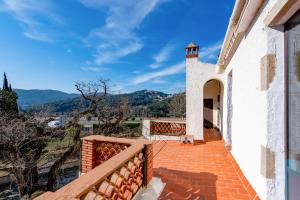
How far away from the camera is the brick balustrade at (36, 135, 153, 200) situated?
170 cm

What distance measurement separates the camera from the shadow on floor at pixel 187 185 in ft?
12.2

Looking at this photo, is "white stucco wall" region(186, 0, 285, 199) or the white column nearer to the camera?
"white stucco wall" region(186, 0, 285, 199)

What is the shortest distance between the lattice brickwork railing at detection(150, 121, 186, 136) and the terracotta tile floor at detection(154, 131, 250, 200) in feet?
13.1

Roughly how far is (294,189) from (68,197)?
9.03 feet

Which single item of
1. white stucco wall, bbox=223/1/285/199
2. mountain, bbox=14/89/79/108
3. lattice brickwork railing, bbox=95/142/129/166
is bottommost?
lattice brickwork railing, bbox=95/142/129/166

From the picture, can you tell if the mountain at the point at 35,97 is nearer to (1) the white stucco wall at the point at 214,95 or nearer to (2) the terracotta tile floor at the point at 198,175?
(1) the white stucco wall at the point at 214,95

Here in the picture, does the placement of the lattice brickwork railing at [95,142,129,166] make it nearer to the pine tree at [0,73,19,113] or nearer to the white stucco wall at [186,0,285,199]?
the white stucco wall at [186,0,285,199]

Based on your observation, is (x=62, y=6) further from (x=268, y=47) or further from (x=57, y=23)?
(x=268, y=47)

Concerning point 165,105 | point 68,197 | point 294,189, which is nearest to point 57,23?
point 68,197

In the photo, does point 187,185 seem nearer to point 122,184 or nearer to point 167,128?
point 122,184

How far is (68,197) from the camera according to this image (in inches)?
57.9

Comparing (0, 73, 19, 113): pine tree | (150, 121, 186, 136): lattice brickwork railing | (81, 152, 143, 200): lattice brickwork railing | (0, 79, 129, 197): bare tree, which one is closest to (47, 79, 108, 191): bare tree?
(0, 79, 129, 197): bare tree

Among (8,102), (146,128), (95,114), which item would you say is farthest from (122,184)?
(8,102)

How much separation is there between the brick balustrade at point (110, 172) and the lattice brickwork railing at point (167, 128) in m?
7.40
